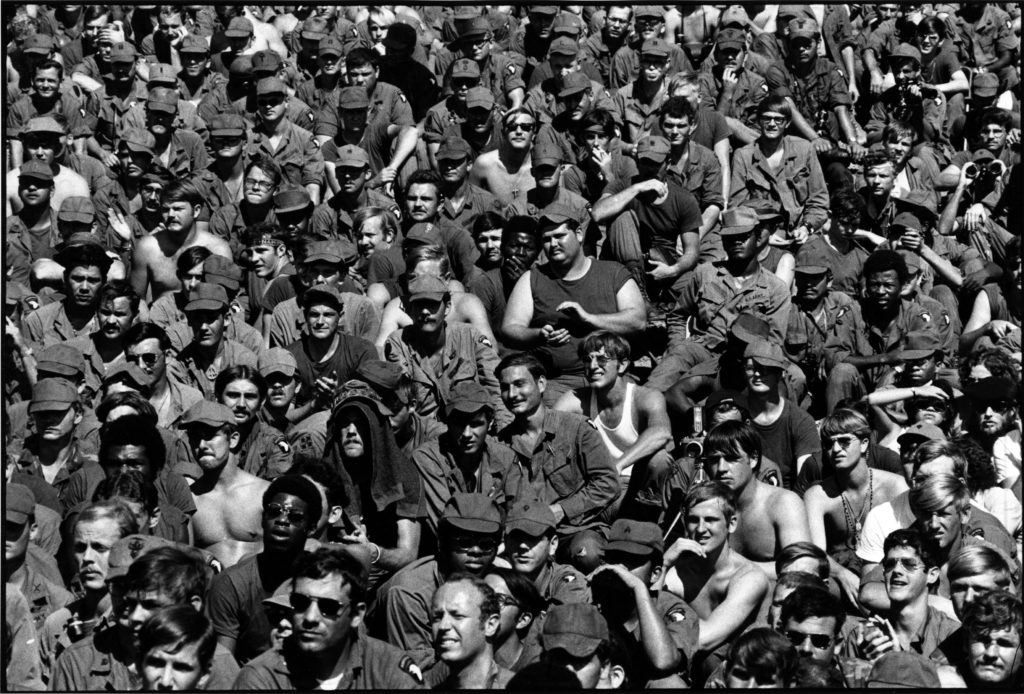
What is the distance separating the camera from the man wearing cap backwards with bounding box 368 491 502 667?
1080 centimetres

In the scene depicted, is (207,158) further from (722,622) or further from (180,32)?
(722,622)

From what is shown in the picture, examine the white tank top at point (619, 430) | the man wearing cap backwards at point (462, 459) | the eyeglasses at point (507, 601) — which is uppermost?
the eyeglasses at point (507, 601)

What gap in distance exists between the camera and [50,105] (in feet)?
58.3

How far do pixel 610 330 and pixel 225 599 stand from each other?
163 inches

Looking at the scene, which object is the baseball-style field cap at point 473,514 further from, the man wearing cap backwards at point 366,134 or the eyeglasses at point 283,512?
the man wearing cap backwards at point 366,134

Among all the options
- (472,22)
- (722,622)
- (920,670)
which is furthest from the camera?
(472,22)

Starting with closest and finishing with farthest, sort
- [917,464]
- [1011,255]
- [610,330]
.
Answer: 1. [917,464]
2. [610,330]
3. [1011,255]

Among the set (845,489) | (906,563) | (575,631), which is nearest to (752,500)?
(845,489)

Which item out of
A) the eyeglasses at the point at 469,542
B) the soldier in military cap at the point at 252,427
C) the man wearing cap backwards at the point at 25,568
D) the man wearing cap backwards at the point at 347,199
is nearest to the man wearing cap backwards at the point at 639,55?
the man wearing cap backwards at the point at 347,199

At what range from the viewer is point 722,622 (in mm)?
10750

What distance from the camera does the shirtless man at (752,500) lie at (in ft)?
38.0

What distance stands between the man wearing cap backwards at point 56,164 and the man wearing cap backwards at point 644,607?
6770 mm

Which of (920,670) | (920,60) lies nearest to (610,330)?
A: (920,670)

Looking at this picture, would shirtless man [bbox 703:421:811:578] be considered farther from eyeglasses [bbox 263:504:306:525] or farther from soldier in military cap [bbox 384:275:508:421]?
eyeglasses [bbox 263:504:306:525]
